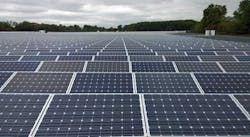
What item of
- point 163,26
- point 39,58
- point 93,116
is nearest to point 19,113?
point 93,116

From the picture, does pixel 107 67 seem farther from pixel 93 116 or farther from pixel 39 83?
pixel 93 116

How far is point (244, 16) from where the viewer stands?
8419 cm

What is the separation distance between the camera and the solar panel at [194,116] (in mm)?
7961

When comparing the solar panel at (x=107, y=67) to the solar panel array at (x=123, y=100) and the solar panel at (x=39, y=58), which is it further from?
the solar panel at (x=39, y=58)

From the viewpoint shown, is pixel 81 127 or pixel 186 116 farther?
pixel 186 116

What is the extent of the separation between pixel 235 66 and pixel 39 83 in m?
9.34

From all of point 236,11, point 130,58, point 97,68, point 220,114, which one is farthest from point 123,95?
point 236,11

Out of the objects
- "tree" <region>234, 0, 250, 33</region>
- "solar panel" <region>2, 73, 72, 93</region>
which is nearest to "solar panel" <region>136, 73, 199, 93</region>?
"solar panel" <region>2, 73, 72, 93</region>

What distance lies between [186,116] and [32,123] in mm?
4407

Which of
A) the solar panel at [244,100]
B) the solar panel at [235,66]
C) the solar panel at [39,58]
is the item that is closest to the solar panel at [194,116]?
the solar panel at [244,100]

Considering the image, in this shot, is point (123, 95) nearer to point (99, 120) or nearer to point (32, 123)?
point (99, 120)

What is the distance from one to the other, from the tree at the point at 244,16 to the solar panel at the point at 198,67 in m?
75.0

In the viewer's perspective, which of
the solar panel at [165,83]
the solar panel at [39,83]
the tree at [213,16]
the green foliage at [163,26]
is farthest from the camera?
the green foliage at [163,26]

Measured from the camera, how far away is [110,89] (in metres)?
11.1
